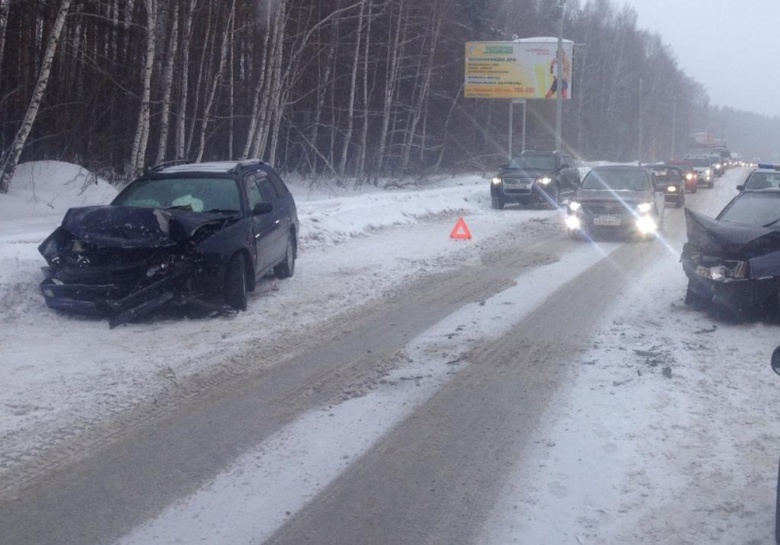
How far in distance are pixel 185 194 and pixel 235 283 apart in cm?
158

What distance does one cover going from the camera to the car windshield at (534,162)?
2808 cm

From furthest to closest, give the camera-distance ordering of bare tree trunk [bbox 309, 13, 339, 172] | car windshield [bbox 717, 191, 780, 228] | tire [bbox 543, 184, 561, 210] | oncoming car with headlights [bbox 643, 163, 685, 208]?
bare tree trunk [bbox 309, 13, 339, 172]
oncoming car with headlights [bbox 643, 163, 685, 208]
tire [bbox 543, 184, 561, 210]
car windshield [bbox 717, 191, 780, 228]

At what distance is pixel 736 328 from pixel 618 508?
5335 millimetres

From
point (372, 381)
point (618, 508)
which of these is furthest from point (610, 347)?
point (618, 508)

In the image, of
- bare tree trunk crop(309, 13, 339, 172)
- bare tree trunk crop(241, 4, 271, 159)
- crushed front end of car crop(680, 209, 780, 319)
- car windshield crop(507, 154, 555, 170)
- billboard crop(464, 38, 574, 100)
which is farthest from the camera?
billboard crop(464, 38, 574, 100)

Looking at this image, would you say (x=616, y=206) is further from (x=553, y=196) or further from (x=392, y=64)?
(x=392, y=64)

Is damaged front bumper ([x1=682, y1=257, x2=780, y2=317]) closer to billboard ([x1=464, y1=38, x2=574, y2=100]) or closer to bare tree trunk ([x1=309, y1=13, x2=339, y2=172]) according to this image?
bare tree trunk ([x1=309, y1=13, x2=339, y2=172])

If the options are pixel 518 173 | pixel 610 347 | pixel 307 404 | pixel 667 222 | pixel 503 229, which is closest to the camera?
pixel 307 404

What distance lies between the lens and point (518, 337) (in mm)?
9281

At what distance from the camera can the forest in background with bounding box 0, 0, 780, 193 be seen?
23.2m

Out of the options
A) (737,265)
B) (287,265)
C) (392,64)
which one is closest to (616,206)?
(287,265)

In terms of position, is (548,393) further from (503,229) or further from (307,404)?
(503,229)

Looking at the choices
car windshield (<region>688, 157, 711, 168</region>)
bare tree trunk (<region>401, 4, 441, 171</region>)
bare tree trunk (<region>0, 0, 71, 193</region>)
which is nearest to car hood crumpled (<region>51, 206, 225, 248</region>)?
bare tree trunk (<region>0, 0, 71, 193</region>)

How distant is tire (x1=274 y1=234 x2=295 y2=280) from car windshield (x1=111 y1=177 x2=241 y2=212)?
74.5 inches
